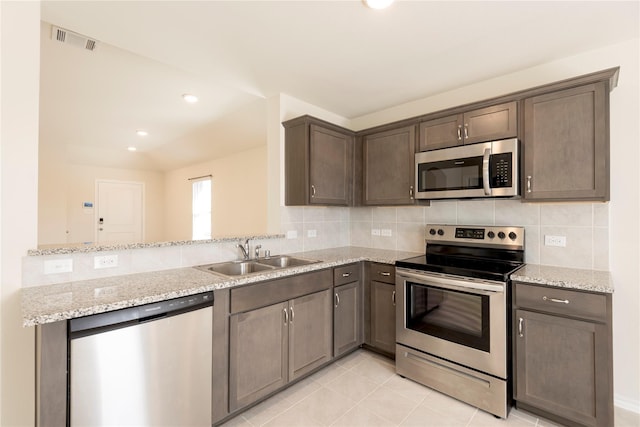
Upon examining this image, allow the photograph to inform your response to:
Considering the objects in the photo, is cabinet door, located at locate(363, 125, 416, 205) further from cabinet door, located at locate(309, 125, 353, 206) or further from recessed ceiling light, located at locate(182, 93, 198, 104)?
recessed ceiling light, located at locate(182, 93, 198, 104)

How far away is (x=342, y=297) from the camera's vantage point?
8.41 ft

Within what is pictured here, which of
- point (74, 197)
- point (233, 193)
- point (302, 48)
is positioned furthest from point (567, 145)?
point (74, 197)

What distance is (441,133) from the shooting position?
2504 mm

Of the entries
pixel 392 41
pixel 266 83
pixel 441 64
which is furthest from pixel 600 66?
pixel 266 83

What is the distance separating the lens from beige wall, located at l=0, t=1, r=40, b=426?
1.49 m

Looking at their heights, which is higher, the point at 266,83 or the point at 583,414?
the point at 266,83

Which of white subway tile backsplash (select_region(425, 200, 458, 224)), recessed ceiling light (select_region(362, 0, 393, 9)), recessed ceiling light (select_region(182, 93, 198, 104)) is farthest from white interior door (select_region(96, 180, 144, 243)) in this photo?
recessed ceiling light (select_region(362, 0, 393, 9))

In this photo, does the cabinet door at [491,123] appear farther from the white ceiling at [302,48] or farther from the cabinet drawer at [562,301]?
the cabinet drawer at [562,301]

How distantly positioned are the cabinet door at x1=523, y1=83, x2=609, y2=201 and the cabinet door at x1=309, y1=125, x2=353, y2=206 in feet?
5.08

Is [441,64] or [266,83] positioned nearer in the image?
[441,64]

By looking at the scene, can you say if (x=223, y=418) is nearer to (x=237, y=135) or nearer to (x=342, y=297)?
(x=342, y=297)

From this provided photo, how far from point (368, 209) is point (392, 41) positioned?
1826mm

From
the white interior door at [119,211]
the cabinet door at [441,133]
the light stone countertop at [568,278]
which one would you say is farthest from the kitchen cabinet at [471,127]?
the white interior door at [119,211]

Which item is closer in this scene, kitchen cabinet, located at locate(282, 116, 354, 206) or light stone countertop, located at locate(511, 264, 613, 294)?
light stone countertop, located at locate(511, 264, 613, 294)
